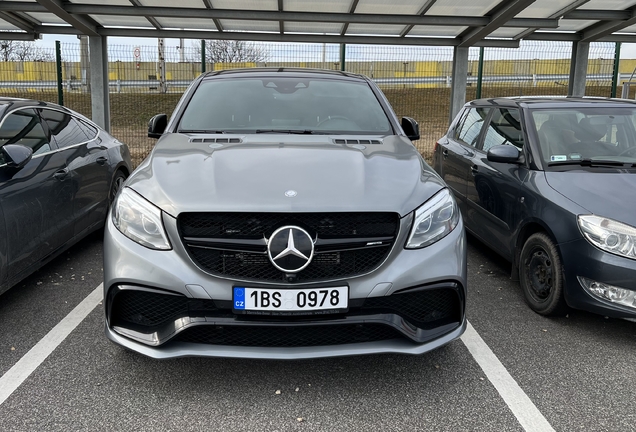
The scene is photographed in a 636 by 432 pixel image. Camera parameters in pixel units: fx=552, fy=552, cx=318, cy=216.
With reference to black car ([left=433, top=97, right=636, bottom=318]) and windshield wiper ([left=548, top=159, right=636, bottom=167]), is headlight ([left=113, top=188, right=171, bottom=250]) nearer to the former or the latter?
black car ([left=433, top=97, right=636, bottom=318])

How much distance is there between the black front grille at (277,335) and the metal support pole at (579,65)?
32.4ft

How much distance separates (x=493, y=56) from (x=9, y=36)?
971 centimetres

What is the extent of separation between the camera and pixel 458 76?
10.3m

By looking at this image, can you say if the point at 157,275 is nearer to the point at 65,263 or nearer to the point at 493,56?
the point at 65,263

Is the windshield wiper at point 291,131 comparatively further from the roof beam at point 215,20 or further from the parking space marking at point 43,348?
the roof beam at point 215,20

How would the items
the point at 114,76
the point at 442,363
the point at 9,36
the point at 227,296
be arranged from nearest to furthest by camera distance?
the point at 227,296 → the point at 442,363 → the point at 9,36 → the point at 114,76

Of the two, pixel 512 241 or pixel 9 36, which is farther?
pixel 9 36

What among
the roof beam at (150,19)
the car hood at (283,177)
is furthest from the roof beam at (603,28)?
the roof beam at (150,19)

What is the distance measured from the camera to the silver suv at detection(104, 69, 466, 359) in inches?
101

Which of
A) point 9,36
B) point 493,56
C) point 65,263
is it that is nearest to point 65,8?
point 9,36

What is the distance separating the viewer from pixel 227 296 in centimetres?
254

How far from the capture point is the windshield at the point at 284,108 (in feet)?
12.9

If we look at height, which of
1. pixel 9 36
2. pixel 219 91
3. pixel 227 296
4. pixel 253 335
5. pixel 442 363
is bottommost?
pixel 442 363

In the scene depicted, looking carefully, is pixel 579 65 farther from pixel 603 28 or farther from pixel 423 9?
pixel 423 9
